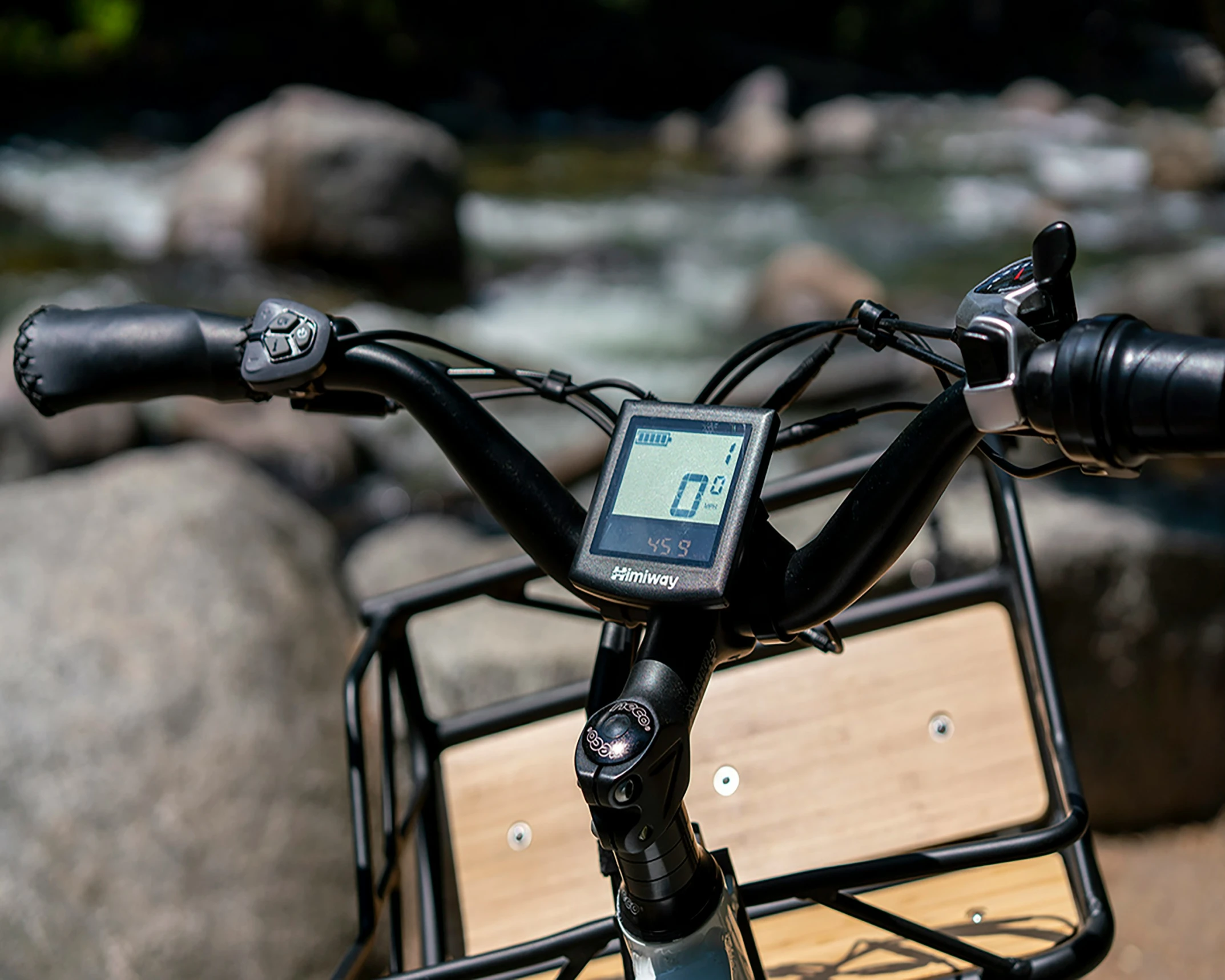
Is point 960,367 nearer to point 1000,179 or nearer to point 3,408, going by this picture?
point 3,408

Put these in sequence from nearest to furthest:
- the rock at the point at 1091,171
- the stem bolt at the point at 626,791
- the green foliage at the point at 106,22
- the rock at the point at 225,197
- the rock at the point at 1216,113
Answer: the stem bolt at the point at 626,791 < the rock at the point at 225,197 < the rock at the point at 1091,171 < the rock at the point at 1216,113 < the green foliage at the point at 106,22

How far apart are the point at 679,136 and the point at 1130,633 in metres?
15.1

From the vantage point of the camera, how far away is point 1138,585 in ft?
9.02

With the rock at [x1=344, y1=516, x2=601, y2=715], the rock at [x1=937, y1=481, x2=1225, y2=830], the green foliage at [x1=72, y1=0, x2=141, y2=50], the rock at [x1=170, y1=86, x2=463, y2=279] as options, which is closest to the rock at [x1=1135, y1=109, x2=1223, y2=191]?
the rock at [x1=170, y1=86, x2=463, y2=279]

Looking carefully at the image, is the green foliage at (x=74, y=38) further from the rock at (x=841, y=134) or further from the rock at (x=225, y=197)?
the rock at (x=841, y=134)

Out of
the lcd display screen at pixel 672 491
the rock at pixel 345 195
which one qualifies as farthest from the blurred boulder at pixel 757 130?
the lcd display screen at pixel 672 491

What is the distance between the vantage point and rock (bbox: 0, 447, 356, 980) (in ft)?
7.07

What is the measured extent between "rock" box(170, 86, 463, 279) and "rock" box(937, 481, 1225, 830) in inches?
279

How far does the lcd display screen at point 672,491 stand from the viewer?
93cm

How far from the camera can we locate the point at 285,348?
1.11 meters

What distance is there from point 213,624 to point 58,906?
0.60 meters

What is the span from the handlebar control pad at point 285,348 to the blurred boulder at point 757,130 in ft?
46.2

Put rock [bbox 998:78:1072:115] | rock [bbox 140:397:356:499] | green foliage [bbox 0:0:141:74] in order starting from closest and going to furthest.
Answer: rock [bbox 140:397:356:499] < green foliage [bbox 0:0:141:74] < rock [bbox 998:78:1072:115]

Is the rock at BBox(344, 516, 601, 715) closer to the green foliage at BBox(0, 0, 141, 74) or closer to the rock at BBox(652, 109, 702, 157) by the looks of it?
the rock at BBox(652, 109, 702, 157)
